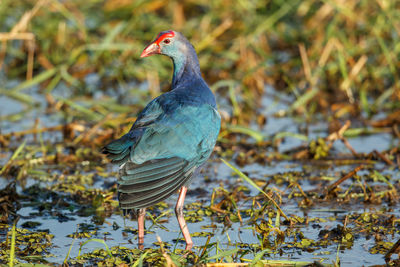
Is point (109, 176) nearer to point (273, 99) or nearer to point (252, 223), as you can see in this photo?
point (252, 223)

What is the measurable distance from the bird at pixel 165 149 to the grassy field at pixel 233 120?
0.28m

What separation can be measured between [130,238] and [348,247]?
1.33 meters

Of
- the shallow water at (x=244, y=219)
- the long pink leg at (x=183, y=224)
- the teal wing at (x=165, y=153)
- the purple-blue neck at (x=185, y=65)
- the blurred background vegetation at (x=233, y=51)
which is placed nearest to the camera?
the teal wing at (x=165, y=153)

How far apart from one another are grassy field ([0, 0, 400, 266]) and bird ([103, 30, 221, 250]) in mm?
281

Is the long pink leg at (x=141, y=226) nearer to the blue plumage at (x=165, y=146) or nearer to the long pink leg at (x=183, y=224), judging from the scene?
the long pink leg at (x=183, y=224)

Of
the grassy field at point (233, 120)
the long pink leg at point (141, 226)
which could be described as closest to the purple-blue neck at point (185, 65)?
the grassy field at point (233, 120)

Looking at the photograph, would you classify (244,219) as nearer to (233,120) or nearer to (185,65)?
(185,65)

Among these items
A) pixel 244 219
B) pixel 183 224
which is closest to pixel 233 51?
pixel 244 219

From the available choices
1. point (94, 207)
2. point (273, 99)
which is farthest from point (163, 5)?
point (94, 207)

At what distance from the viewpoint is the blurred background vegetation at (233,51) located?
6.70 metres

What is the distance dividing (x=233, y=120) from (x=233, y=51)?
5.40ft

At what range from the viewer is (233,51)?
752 cm

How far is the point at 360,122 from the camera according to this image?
250 inches

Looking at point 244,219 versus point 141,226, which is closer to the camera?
point 141,226
